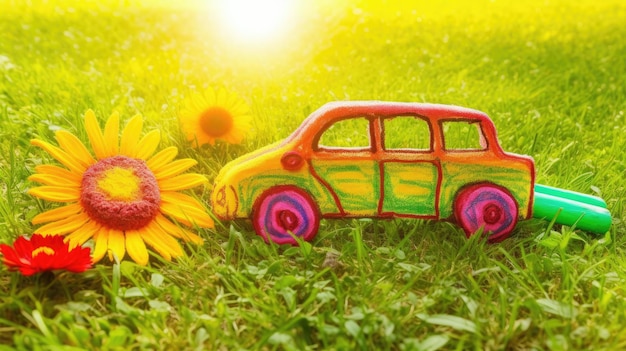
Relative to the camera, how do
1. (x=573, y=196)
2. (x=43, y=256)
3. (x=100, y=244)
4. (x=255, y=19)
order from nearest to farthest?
(x=43, y=256) → (x=100, y=244) → (x=573, y=196) → (x=255, y=19)

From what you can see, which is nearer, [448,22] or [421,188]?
[421,188]

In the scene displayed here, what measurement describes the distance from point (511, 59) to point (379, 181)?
3.63 metres

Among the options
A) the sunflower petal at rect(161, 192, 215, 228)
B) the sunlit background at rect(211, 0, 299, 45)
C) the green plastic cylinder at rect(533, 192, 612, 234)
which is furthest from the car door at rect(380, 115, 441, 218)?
the sunlit background at rect(211, 0, 299, 45)

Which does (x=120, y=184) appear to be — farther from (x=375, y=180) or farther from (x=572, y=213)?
(x=572, y=213)

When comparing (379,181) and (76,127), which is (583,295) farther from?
(76,127)

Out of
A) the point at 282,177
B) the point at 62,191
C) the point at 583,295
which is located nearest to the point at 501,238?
the point at 583,295

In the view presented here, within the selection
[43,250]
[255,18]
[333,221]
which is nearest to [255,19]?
[255,18]

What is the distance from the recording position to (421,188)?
2.41m

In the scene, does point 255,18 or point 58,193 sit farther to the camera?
point 255,18

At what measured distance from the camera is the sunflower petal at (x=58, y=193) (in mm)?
2268

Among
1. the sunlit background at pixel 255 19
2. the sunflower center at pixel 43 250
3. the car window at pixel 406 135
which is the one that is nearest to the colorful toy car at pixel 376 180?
the sunflower center at pixel 43 250

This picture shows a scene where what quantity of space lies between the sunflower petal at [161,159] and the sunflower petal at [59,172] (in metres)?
0.27

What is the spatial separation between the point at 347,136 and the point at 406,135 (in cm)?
33

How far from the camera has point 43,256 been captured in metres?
2.04
